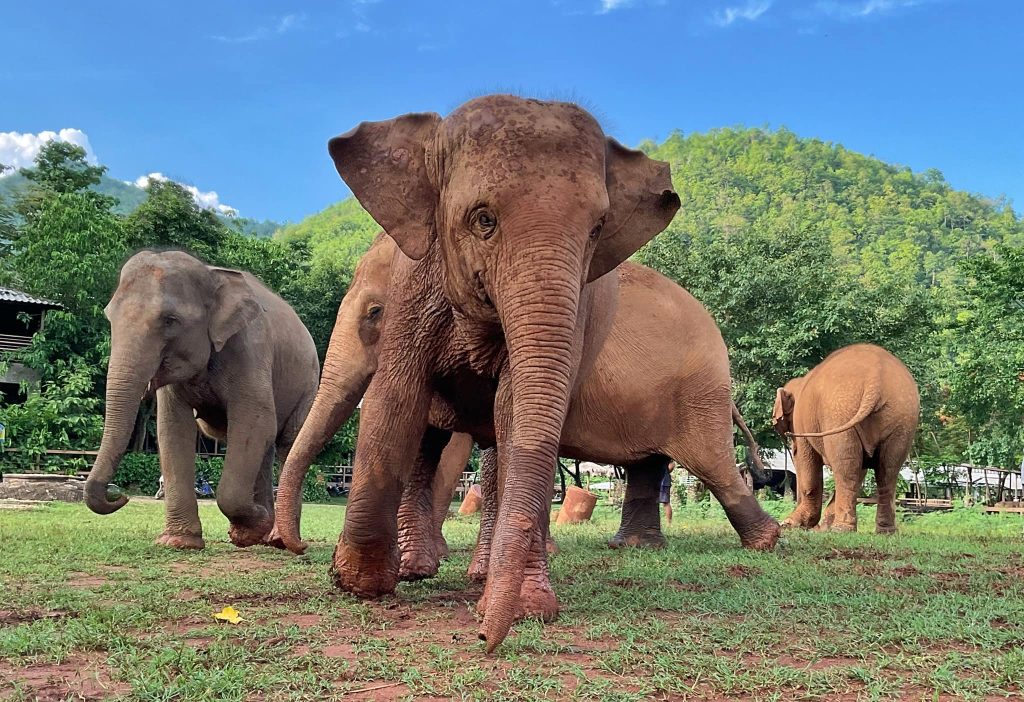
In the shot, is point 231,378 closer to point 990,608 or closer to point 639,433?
point 639,433

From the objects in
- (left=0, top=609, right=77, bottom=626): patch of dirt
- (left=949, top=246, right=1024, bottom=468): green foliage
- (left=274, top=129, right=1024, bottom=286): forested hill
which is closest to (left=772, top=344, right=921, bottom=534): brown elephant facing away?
(left=949, top=246, right=1024, bottom=468): green foliage

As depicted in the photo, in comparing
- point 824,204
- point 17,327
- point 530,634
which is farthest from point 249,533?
point 824,204

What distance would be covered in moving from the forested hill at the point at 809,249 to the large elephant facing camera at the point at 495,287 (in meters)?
7.08

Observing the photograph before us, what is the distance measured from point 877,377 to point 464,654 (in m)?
8.37

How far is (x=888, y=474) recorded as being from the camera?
1073cm

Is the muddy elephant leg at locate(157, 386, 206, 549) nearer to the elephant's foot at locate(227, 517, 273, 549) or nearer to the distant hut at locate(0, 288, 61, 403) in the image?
the elephant's foot at locate(227, 517, 273, 549)

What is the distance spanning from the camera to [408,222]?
171 inches

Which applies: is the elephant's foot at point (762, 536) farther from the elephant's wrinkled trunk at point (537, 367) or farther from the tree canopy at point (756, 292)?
the tree canopy at point (756, 292)

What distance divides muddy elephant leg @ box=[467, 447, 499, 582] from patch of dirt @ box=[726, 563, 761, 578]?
62.3 inches

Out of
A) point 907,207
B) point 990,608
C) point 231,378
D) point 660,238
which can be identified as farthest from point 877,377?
point 907,207

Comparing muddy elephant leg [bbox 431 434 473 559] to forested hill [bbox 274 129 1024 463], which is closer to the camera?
muddy elephant leg [bbox 431 434 473 559]

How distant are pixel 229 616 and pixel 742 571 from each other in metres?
3.43

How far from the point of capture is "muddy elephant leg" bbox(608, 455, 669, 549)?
8352 millimetres

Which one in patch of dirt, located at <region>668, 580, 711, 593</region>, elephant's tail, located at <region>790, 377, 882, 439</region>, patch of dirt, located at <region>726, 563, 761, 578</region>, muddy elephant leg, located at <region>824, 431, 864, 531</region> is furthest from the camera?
muddy elephant leg, located at <region>824, 431, 864, 531</region>
